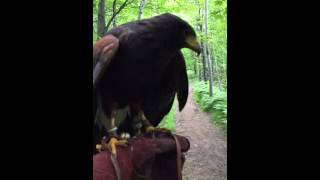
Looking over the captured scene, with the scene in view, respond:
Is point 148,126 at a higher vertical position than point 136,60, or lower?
lower

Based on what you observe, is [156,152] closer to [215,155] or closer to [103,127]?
[103,127]

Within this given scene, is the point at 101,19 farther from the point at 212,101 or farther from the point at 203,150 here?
the point at 212,101

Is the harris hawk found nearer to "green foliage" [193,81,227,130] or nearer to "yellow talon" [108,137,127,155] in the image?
"yellow talon" [108,137,127,155]

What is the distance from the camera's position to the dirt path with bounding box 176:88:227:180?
2684 millimetres

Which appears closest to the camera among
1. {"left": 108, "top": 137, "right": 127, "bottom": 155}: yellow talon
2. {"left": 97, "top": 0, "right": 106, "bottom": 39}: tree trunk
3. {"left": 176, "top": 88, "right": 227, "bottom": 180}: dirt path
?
{"left": 108, "top": 137, "right": 127, "bottom": 155}: yellow talon

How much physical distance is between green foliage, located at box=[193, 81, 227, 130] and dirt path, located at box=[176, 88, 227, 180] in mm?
123

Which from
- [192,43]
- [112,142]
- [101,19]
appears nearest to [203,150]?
[101,19]

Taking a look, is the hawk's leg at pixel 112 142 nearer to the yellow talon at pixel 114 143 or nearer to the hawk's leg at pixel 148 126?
the yellow talon at pixel 114 143

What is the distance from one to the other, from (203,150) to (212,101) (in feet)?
4.85

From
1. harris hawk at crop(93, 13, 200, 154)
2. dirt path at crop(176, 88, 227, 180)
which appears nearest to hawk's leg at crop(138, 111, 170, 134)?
harris hawk at crop(93, 13, 200, 154)

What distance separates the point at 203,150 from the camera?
3.27m
